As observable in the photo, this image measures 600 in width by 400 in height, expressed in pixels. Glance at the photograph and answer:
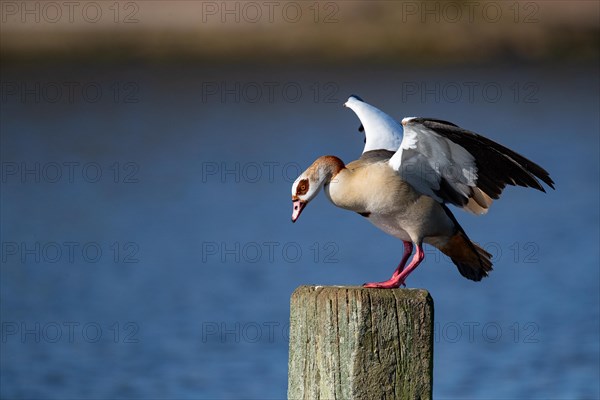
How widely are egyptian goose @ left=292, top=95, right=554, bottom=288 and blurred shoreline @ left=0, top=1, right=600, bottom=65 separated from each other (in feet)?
72.5

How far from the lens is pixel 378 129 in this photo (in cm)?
649

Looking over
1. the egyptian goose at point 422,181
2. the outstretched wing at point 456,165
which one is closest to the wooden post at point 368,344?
the egyptian goose at point 422,181

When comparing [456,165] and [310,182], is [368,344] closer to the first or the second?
[310,182]

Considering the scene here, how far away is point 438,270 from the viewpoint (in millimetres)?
11305

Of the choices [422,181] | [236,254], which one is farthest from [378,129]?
[236,254]

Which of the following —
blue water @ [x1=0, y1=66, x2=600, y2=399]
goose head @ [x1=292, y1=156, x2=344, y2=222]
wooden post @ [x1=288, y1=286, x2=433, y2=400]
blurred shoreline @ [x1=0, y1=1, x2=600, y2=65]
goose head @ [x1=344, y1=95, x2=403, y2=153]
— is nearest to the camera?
wooden post @ [x1=288, y1=286, x2=433, y2=400]

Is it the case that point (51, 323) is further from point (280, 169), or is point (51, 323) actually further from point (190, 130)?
point (190, 130)

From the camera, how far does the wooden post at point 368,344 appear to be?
4.09 metres

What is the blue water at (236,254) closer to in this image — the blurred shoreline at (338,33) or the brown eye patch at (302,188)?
the brown eye patch at (302,188)

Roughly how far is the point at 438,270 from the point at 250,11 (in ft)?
59.1

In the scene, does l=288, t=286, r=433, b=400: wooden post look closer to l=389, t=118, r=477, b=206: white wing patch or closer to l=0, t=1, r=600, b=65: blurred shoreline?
l=389, t=118, r=477, b=206: white wing patch

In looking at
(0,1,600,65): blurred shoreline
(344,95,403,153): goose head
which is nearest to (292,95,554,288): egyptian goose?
(344,95,403,153): goose head

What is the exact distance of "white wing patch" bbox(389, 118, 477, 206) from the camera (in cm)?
553

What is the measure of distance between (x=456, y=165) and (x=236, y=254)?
6780mm
